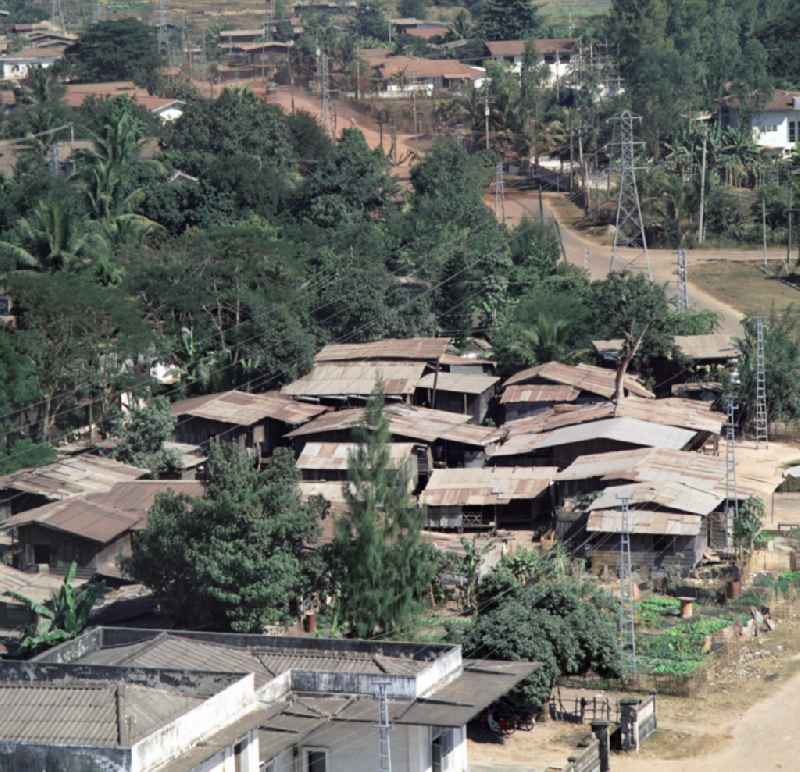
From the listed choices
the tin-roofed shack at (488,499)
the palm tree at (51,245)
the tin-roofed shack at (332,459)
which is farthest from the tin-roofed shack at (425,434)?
the palm tree at (51,245)

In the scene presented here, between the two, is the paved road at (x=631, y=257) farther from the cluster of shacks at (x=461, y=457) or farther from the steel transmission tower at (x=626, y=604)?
the steel transmission tower at (x=626, y=604)

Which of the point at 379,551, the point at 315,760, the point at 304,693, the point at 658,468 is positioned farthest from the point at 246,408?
the point at 315,760

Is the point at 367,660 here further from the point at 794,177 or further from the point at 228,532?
the point at 794,177

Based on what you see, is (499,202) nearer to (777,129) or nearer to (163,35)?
(777,129)

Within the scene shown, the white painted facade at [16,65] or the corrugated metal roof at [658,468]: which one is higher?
the white painted facade at [16,65]

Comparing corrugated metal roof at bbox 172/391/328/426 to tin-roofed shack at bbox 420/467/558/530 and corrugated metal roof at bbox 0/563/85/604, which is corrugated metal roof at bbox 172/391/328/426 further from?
corrugated metal roof at bbox 0/563/85/604

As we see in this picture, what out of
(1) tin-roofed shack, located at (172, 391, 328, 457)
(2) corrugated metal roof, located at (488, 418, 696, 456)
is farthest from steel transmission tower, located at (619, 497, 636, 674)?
(1) tin-roofed shack, located at (172, 391, 328, 457)

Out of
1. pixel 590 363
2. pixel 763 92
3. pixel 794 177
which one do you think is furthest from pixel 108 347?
pixel 763 92
